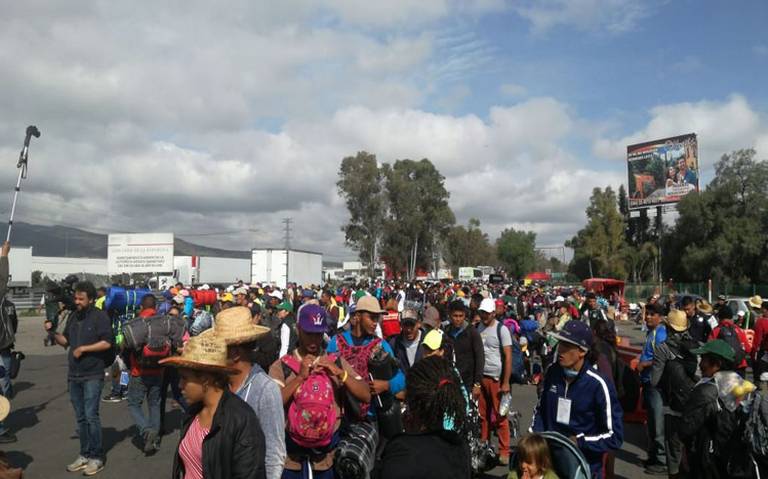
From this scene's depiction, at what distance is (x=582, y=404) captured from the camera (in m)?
3.71

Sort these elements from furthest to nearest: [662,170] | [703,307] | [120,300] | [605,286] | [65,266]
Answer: [65,266], [662,170], [605,286], [703,307], [120,300]

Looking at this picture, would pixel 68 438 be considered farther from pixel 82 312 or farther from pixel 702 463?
pixel 702 463

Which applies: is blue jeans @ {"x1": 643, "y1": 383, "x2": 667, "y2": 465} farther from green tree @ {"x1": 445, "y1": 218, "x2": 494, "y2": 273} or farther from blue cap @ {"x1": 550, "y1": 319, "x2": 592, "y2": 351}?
green tree @ {"x1": 445, "y1": 218, "x2": 494, "y2": 273}

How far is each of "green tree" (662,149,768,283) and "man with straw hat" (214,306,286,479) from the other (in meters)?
44.4

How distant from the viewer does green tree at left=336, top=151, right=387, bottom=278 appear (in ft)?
175

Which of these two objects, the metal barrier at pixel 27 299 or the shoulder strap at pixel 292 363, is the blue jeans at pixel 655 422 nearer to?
the shoulder strap at pixel 292 363

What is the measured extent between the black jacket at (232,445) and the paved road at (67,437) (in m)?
4.34

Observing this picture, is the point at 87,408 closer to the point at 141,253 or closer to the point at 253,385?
the point at 253,385

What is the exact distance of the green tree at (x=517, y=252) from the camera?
376 ft

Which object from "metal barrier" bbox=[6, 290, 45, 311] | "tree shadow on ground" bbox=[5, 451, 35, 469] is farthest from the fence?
"metal barrier" bbox=[6, 290, 45, 311]

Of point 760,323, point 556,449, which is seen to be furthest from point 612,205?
point 556,449

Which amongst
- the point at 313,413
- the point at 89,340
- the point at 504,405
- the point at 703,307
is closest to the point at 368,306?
the point at 313,413

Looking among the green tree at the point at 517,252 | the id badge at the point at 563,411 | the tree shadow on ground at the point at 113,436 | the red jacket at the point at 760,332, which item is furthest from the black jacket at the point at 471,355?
the green tree at the point at 517,252

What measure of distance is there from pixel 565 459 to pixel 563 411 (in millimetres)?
676
